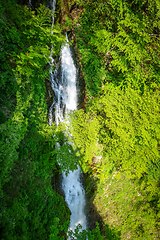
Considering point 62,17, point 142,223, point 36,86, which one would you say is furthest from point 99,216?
point 62,17

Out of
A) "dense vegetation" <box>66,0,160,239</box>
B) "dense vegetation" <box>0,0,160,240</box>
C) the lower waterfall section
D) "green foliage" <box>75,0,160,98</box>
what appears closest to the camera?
"dense vegetation" <box>0,0,160,240</box>

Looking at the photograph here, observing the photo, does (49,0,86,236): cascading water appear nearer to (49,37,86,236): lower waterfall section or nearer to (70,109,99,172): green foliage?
(49,37,86,236): lower waterfall section

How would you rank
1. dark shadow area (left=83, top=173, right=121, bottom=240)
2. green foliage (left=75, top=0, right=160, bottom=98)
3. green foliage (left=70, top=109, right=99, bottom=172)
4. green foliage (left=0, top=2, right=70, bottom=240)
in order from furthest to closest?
dark shadow area (left=83, top=173, right=121, bottom=240)
green foliage (left=70, top=109, right=99, bottom=172)
green foliage (left=75, top=0, right=160, bottom=98)
green foliage (left=0, top=2, right=70, bottom=240)

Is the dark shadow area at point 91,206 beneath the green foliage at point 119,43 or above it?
beneath

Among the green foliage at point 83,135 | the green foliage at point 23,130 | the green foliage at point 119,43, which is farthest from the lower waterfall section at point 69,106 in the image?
the green foliage at point 23,130

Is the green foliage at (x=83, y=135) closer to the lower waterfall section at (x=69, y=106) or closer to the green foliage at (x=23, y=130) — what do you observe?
the green foliage at (x=23, y=130)

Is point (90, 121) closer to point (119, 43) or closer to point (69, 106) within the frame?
point (69, 106)

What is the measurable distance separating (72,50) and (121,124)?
518 centimetres

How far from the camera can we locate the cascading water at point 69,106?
6.71 m

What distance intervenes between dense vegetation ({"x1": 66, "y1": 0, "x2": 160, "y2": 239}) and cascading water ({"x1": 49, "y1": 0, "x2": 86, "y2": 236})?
2.45ft

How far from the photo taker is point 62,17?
666cm

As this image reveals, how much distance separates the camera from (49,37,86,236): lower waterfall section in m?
6.69

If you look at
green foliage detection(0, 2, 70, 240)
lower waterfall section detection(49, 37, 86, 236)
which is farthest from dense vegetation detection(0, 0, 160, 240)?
lower waterfall section detection(49, 37, 86, 236)

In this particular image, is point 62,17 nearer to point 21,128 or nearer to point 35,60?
point 35,60
